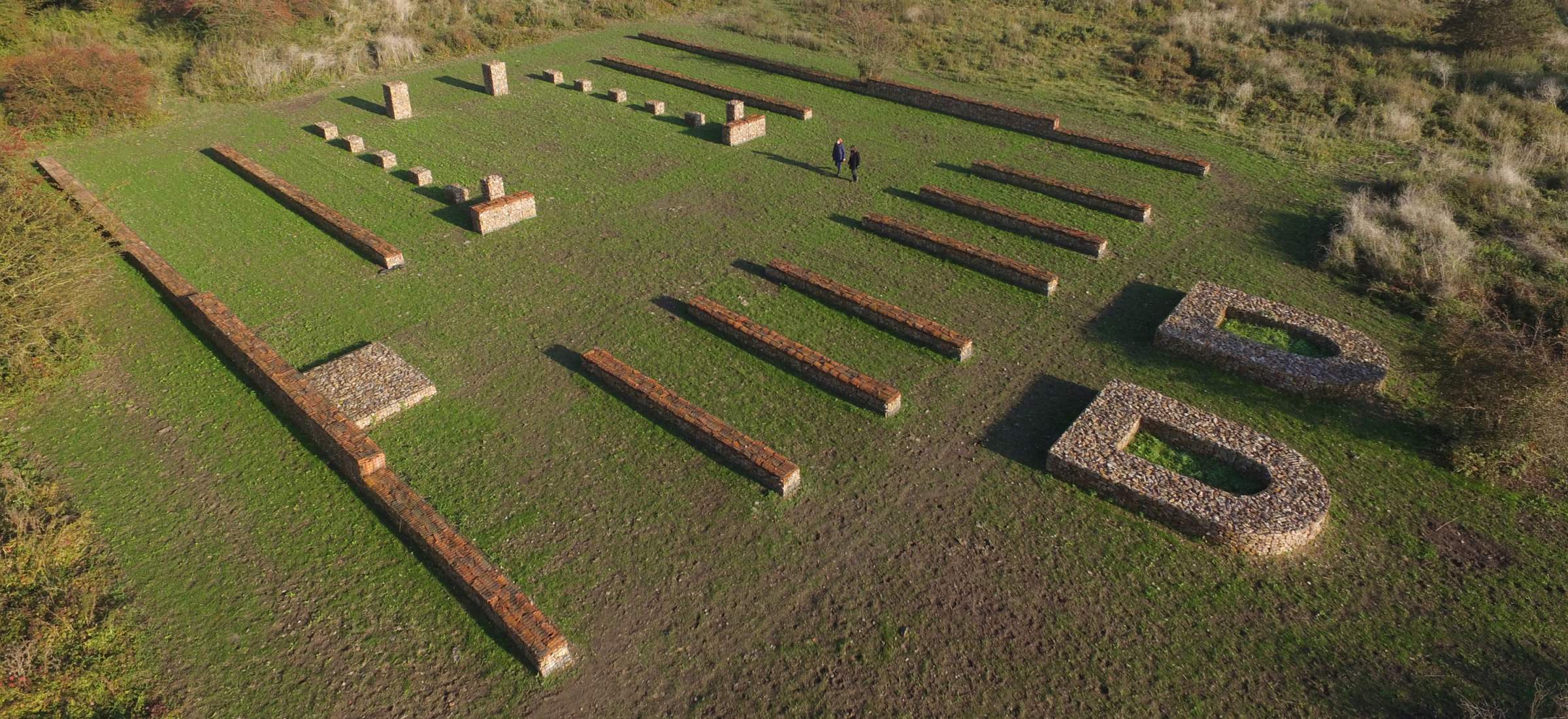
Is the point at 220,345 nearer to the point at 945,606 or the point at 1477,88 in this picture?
the point at 945,606

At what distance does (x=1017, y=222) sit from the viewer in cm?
1712

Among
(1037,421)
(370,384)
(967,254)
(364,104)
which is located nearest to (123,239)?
(370,384)

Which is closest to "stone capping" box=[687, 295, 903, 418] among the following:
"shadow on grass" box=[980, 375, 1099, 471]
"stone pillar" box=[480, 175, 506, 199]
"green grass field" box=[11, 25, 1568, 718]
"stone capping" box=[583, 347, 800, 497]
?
"green grass field" box=[11, 25, 1568, 718]

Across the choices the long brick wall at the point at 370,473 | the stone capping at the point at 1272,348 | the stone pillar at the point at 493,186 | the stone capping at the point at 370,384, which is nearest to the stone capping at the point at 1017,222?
the stone capping at the point at 1272,348

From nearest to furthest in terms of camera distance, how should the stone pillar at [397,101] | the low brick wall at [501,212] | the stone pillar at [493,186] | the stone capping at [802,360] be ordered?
the stone capping at [802,360], the low brick wall at [501,212], the stone pillar at [493,186], the stone pillar at [397,101]

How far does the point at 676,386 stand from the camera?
40.9ft

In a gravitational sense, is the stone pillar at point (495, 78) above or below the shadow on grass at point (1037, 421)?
above

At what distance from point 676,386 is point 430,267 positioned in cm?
674

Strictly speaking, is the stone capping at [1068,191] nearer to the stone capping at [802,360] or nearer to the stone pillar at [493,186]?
the stone capping at [802,360]

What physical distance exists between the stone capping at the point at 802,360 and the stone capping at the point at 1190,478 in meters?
2.65

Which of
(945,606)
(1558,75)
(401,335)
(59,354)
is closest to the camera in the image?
(945,606)

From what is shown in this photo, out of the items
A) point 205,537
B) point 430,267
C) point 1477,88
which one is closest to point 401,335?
point 430,267

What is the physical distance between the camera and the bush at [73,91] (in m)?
20.9

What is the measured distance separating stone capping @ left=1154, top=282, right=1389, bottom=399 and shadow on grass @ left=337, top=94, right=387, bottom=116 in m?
23.0
